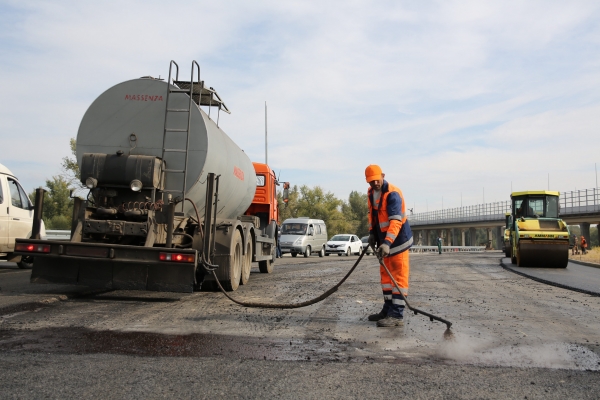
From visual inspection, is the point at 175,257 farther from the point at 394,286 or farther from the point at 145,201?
the point at 394,286

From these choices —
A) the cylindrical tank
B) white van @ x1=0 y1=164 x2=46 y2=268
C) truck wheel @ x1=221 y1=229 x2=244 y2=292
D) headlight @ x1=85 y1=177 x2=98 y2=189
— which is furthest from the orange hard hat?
white van @ x1=0 y1=164 x2=46 y2=268

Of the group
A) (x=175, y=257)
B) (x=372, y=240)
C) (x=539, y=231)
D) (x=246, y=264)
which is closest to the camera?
(x=372, y=240)

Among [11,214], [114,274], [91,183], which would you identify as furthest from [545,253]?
[11,214]

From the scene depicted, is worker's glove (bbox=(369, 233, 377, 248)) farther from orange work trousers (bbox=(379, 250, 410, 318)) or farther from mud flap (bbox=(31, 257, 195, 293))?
mud flap (bbox=(31, 257, 195, 293))

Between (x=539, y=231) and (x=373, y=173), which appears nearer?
(x=373, y=173)

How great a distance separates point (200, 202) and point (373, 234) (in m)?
3.22

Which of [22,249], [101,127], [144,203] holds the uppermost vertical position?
[101,127]

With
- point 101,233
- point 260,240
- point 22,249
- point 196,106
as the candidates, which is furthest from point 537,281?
point 22,249

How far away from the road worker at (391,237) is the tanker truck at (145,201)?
270 cm

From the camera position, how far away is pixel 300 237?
29.5 metres

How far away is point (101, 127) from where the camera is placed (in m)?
8.89

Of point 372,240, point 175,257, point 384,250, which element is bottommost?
point 175,257

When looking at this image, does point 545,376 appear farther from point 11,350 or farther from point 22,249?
point 22,249

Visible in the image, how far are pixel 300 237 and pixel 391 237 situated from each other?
22.9 meters
